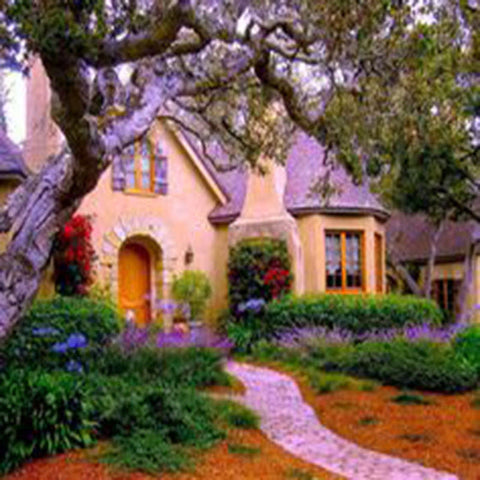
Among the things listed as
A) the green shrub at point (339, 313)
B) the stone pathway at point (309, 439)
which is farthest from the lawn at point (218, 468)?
the green shrub at point (339, 313)

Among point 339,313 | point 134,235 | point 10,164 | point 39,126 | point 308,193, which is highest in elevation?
point 39,126

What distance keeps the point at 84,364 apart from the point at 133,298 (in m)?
6.65

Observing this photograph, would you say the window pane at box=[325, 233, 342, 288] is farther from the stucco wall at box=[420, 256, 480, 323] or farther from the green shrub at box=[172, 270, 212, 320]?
the stucco wall at box=[420, 256, 480, 323]

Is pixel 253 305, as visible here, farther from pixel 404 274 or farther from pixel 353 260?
pixel 404 274

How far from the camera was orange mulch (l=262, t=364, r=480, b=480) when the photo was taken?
20.3ft

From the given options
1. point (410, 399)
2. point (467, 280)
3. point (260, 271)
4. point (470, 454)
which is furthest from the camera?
point (467, 280)

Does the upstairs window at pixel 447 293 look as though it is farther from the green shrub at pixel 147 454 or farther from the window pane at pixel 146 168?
the green shrub at pixel 147 454

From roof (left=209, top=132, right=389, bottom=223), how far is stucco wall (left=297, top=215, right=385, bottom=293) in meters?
0.25

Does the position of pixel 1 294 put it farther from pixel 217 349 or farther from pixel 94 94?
pixel 217 349

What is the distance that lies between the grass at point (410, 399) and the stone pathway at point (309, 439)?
1.22m

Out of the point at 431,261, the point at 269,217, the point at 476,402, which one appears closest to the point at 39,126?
the point at 269,217

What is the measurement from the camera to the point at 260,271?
585 inches

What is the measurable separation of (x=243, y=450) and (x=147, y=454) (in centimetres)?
103

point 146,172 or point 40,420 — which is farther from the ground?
point 146,172
